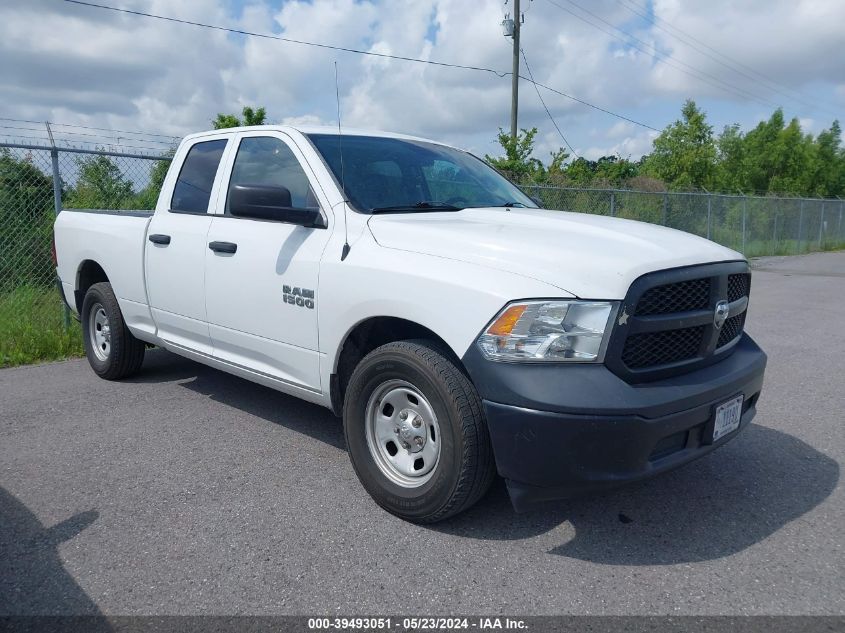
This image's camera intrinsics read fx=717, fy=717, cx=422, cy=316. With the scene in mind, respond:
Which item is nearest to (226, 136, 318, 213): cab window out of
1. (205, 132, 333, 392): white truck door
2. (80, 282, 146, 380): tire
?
(205, 132, 333, 392): white truck door

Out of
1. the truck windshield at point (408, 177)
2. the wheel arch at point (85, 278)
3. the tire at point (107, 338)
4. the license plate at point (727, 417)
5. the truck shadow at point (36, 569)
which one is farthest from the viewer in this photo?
the wheel arch at point (85, 278)

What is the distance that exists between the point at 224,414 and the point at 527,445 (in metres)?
2.91

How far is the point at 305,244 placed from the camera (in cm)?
392

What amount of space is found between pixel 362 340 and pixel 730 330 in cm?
191

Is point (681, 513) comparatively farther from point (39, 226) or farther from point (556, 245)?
point (39, 226)

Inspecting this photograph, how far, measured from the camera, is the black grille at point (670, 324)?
2.96 meters

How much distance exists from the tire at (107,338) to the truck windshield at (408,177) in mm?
2599

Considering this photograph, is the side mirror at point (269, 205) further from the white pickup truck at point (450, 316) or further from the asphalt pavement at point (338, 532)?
Result: the asphalt pavement at point (338, 532)

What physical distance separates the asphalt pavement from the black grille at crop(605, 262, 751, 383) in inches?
32.7

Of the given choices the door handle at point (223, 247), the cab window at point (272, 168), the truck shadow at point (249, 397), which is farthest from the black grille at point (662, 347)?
the door handle at point (223, 247)

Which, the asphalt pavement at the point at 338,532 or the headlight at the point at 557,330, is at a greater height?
the headlight at the point at 557,330

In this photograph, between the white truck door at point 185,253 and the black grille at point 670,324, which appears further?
the white truck door at point 185,253

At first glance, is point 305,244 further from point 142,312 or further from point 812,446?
point 812,446

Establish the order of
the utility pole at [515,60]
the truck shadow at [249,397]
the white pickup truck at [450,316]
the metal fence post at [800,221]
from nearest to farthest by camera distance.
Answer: the white pickup truck at [450,316] → the truck shadow at [249,397] → the utility pole at [515,60] → the metal fence post at [800,221]
